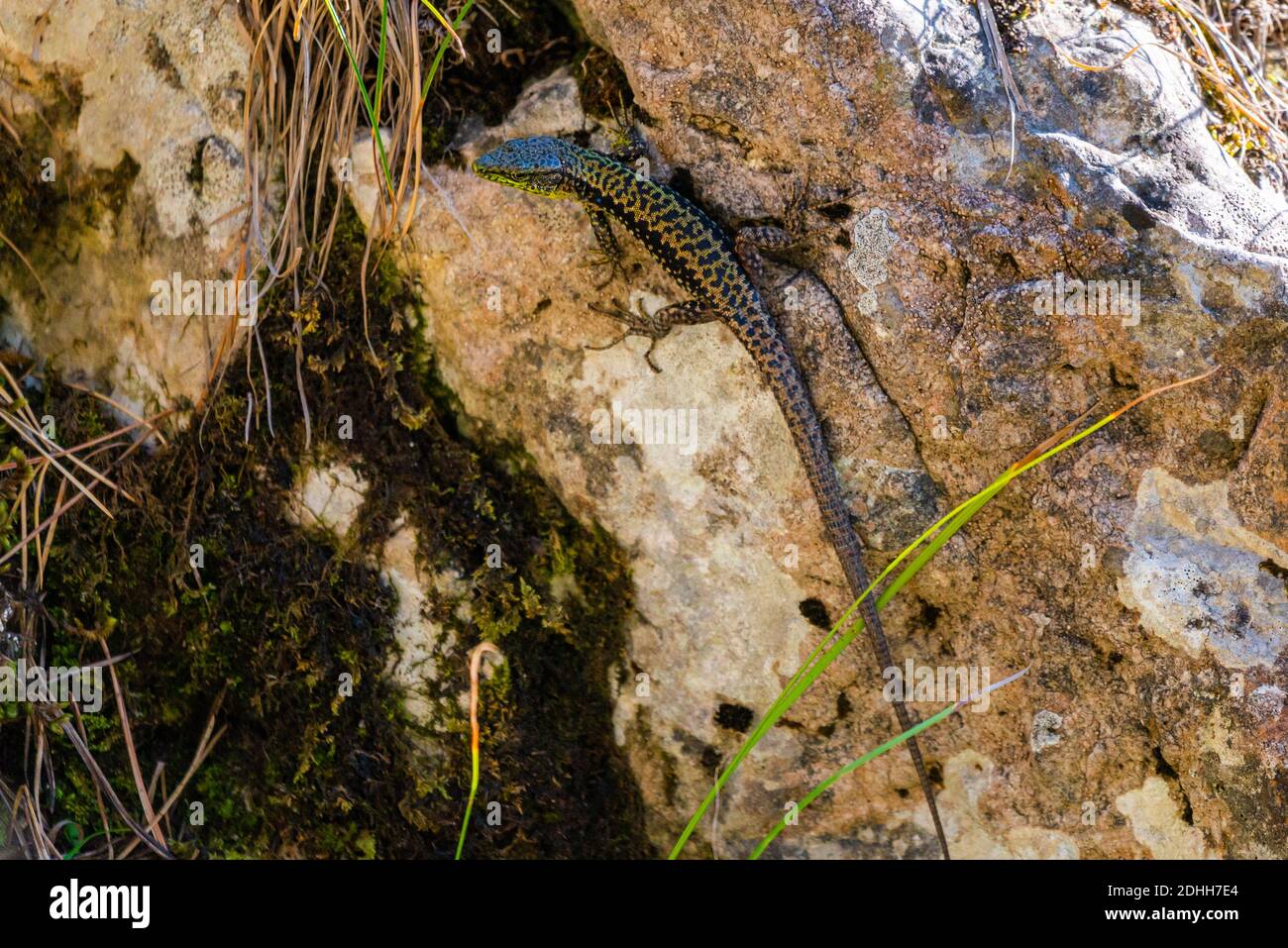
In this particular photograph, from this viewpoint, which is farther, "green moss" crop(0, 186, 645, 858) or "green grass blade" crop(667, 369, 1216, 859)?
"green moss" crop(0, 186, 645, 858)

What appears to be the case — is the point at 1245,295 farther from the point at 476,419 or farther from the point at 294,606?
the point at 294,606

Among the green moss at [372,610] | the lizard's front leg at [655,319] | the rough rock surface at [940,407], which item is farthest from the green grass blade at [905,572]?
the lizard's front leg at [655,319]

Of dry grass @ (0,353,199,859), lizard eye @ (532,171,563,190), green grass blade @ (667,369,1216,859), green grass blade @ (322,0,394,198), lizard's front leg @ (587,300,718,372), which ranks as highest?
green grass blade @ (322,0,394,198)

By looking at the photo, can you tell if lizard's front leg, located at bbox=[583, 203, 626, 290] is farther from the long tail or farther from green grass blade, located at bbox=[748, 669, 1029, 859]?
green grass blade, located at bbox=[748, 669, 1029, 859]

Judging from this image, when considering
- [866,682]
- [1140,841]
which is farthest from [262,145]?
[1140,841]

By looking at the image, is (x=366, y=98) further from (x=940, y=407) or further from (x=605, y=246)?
(x=940, y=407)

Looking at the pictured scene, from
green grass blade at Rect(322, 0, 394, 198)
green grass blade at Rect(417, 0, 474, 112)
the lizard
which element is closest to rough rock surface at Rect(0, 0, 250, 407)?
green grass blade at Rect(322, 0, 394, 198)

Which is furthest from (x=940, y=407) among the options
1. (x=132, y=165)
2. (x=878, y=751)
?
(x=132, y=165)
